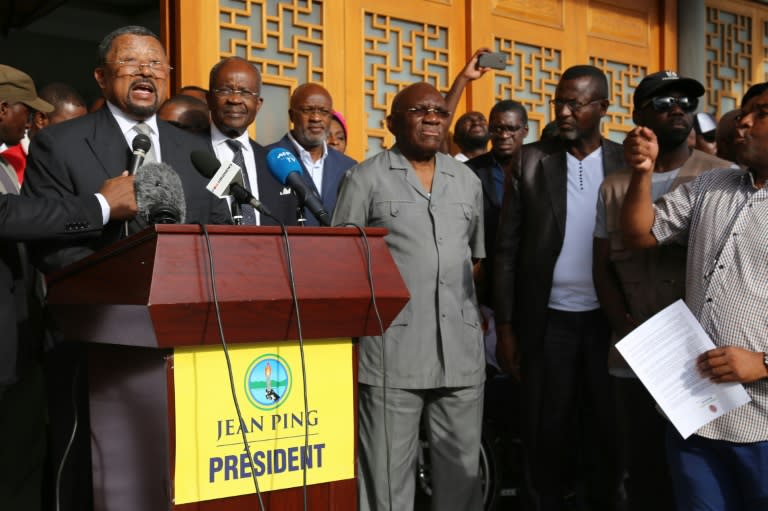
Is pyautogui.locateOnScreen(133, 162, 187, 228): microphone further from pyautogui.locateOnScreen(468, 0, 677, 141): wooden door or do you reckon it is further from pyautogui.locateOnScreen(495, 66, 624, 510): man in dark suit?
pyautogui.locateOnScreen(468, 0, 677, 141): wooden door

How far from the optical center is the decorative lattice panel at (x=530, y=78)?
6953 millimetres

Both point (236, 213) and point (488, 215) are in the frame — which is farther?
point (488, 215)

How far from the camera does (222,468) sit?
2256 millimetres

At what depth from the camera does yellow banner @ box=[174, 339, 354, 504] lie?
220cm

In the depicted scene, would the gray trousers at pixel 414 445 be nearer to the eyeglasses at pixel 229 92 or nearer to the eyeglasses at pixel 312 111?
the eyeglasses at pixel 229 92

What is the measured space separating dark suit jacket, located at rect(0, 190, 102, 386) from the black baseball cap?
220 cm

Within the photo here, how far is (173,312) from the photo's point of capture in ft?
6.75

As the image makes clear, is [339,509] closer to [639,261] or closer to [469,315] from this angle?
[469,315]

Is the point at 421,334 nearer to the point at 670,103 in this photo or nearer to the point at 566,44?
the point at 670,103

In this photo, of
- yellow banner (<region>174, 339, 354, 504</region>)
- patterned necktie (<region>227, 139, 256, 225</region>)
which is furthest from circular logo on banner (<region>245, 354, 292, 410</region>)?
patterned necktie (<region>227, 139, 256, 225</region>)

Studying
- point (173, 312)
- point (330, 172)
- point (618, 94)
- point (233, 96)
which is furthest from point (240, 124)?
point (618, 94)

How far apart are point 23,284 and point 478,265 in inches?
73.9

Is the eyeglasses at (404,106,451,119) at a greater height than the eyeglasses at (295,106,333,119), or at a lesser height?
lesser

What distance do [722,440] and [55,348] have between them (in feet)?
7.79
